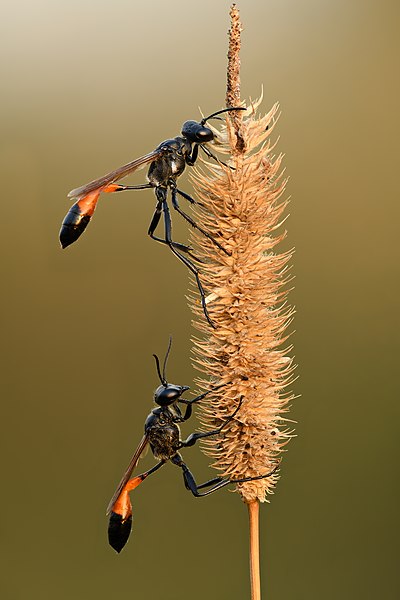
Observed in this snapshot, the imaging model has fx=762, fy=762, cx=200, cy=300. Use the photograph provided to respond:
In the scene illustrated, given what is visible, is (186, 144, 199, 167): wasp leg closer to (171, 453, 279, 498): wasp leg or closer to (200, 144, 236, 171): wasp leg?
(200, 144, 236, 171): wasp leg

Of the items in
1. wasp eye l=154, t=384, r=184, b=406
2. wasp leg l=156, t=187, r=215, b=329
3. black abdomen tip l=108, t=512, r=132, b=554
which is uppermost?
wasp leg l=156, t=187, r=215, b=329

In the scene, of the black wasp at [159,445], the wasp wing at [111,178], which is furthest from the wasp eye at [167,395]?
the wasp wing at [111,178]

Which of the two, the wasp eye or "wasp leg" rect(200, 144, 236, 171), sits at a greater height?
"wasp leg" rect(200, 144, 236, 171)

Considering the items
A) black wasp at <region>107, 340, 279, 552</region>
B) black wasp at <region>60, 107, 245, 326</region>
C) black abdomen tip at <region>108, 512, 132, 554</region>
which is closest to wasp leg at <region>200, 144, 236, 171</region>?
black wasp at <region>60, 107, 245, 326</region>

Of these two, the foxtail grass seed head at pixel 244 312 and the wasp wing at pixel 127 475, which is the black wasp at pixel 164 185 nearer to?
the foxtail grass seed head at pixel 244 312

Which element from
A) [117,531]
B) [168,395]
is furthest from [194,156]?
[117,531]

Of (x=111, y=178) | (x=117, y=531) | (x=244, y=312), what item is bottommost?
(x=117, y=531)

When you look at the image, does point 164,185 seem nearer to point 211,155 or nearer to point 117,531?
point 211,155

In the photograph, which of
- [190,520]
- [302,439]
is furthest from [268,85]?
[190,520]
